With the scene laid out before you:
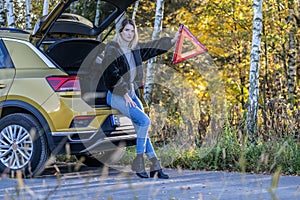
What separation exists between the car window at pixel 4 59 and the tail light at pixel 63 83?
70 centimetres

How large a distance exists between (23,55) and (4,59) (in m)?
0.30

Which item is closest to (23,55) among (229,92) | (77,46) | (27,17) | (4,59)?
(4,59)

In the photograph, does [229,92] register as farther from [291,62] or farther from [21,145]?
[21,145]

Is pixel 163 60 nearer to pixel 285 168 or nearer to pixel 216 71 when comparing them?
pixel 216 71

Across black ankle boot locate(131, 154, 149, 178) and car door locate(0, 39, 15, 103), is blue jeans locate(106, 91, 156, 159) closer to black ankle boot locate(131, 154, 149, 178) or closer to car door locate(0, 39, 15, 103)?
black ankle boot locate(131, 154, 149, 178)

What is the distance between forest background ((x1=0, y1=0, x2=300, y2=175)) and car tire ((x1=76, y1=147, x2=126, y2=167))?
2.14 ft

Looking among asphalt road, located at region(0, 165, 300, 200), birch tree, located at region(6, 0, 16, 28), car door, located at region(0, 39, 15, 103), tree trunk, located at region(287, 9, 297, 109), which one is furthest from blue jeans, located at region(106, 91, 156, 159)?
tree trunk, located at region(287, 9, 297, 109)

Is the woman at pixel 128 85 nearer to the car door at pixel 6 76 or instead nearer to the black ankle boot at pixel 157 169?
the black ankle boot at pixel 157 169

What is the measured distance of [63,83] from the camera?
23.5 feet

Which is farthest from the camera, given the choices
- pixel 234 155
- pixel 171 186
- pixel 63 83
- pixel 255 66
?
pixel 255 66

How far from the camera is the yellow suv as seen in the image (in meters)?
7.20

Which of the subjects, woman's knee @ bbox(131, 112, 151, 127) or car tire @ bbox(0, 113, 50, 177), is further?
woman's knee @ bbox(131, 112, 151, 127)

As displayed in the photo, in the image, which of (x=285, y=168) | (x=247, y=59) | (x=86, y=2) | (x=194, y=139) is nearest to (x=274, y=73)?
(x=247, y=59)

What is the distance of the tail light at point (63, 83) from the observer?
282 inches
